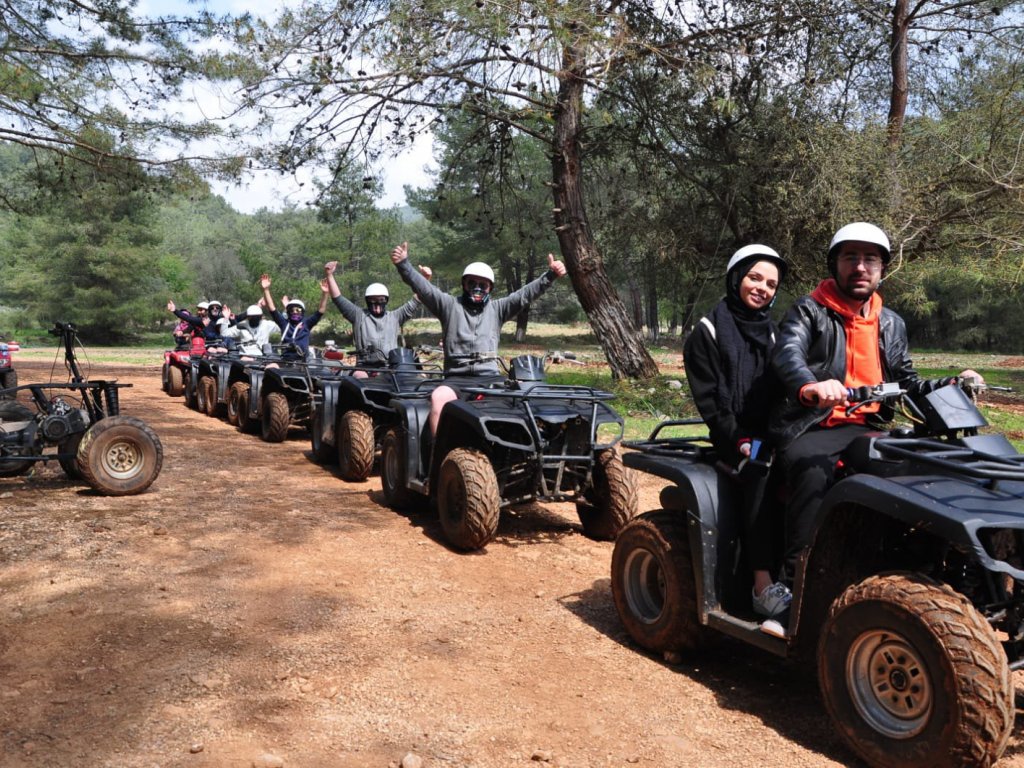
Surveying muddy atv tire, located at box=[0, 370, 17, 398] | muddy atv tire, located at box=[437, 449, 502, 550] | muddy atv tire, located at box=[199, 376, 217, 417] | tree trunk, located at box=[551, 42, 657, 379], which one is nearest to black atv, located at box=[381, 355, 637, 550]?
muddy atv tire, located at box=[437, 449, 502, 550]

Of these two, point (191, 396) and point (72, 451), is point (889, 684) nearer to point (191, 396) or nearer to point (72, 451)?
point (72, 451)

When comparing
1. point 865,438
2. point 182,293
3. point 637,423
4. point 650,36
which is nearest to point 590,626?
point 865,438

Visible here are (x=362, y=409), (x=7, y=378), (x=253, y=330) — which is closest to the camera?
(x=362, y=409)

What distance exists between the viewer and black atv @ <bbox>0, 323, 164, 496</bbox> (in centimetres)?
757

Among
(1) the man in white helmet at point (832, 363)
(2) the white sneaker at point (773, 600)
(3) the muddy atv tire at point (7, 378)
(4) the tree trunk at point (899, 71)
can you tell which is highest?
(4) the tree trunk at point (899, 71)

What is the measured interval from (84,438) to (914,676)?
674 centimetres

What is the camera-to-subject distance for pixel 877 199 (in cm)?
1312

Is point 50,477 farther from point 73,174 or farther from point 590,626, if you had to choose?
point 73,174

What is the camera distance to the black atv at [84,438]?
757 centimetres

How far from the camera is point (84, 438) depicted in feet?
25.0

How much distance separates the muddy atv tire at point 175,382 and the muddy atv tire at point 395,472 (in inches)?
445

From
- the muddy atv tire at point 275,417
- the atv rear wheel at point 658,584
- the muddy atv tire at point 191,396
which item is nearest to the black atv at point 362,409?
the muddy atv tire at point 275,417

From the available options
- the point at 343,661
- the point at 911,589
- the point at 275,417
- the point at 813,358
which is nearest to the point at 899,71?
the point at 275,417

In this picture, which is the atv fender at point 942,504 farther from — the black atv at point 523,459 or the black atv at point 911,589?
the black atv at point 523,459
